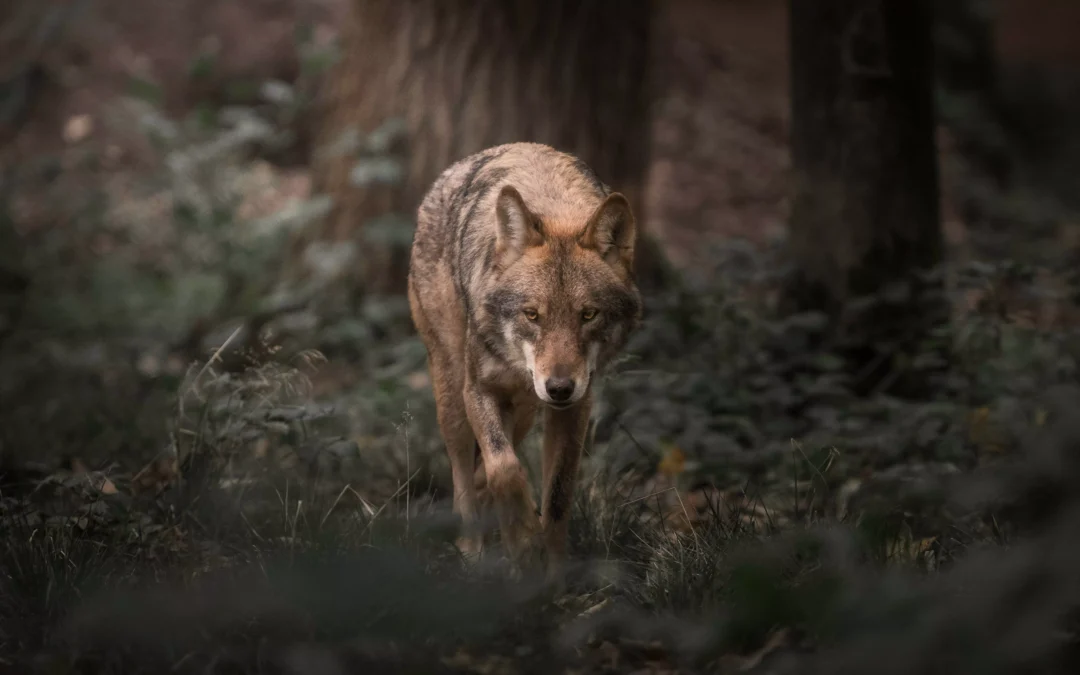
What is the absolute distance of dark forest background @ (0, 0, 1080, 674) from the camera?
3.69m

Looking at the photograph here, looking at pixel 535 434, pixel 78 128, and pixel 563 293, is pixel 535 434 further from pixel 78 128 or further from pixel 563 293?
pixel 78 128

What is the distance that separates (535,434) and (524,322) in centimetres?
160

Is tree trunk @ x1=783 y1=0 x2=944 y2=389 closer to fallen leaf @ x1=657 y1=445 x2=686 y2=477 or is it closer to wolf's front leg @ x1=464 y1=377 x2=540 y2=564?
fallen leaf @ x1=657 y1=445 x2=686 y2=477

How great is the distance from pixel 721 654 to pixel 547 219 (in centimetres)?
224

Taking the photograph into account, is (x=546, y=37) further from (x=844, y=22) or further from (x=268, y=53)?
(x=268, y=53)

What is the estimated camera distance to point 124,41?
46.2 ft

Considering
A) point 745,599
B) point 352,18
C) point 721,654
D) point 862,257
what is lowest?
point 721,654

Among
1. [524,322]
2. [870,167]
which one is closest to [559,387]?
[524,322]

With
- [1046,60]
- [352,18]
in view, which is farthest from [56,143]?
[1046,60]

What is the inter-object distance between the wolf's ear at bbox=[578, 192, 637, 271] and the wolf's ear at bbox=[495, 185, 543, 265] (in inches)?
8.5

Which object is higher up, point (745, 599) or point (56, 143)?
point (56, 143)

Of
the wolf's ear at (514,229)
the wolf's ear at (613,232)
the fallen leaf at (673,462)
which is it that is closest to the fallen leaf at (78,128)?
the fallen leaf at (673,462)

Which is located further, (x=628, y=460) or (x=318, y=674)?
(x=628, y=460)

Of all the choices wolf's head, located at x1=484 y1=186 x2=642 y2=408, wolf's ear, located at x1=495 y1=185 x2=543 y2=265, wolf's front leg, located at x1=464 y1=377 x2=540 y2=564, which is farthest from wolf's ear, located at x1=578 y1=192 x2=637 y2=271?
wolf's front leg, located at x1=464 y1=377 x2=540 y2=564
